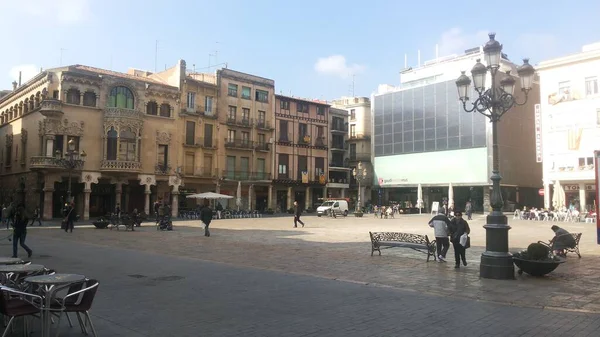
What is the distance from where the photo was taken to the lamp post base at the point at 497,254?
33.3ft

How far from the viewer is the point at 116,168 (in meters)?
40.9

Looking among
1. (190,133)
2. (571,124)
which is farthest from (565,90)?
(190,133)

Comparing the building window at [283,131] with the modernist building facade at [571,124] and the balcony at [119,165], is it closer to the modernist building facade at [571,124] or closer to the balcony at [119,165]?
the balcony at [119,165]

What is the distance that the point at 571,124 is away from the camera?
145 ft

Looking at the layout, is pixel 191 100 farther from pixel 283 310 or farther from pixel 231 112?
pixel 283 310

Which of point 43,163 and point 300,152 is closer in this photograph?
point 43,163

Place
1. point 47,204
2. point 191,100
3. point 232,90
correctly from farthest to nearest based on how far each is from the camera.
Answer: point 232,90 → point 191,100 → point 47,204

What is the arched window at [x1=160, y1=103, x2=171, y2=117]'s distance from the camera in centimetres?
4560

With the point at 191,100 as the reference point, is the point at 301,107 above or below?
above

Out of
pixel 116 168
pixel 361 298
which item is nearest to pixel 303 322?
pixel 361 298

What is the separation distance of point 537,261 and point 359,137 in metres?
60.3

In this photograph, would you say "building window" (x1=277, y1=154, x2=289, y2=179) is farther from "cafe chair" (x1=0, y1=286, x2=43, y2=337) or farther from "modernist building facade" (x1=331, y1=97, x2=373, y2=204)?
"cafe chair" (x1=0, y1=286, x2=43, y2=337)

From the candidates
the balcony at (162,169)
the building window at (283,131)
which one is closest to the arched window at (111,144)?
the balcony at (162,169)

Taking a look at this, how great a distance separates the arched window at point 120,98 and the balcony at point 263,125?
17.0m
